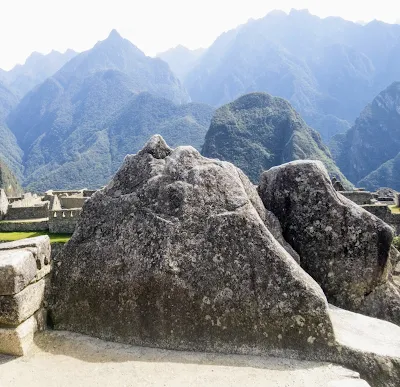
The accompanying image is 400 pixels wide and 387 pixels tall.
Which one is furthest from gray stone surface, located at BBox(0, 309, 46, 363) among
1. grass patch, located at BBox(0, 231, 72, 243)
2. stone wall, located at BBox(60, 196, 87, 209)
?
stone wall, located at BBox(60, 196, 87, 209)

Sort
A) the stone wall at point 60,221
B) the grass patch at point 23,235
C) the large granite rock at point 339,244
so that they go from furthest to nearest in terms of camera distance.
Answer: the stone wall at point 60,221
the grass patch at point 23,235
the large granite rock at point 339,244

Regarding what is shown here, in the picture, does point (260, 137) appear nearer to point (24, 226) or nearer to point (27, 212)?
point (27, 212)

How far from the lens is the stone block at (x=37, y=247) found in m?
6.32

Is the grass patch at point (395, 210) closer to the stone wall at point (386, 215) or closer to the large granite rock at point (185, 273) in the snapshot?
the stone wall at point (386, 215)

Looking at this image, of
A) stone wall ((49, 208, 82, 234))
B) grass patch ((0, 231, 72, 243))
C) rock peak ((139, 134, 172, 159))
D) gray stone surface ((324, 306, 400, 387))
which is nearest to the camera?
gray stone surface ((324, 306, 400, 387))

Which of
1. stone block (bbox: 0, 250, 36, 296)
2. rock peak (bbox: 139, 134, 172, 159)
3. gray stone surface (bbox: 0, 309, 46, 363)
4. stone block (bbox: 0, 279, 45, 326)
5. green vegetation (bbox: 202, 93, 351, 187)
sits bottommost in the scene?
green vegetation (bbox: 202, 93, 351, 187)

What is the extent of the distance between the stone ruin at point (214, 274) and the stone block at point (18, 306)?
6 cm

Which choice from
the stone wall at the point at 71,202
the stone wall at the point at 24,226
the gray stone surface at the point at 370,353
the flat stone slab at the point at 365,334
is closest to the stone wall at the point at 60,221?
the stone wall at the point at 24,226

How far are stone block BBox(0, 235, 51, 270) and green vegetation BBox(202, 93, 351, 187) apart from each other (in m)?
123

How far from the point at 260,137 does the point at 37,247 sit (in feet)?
Result: 474

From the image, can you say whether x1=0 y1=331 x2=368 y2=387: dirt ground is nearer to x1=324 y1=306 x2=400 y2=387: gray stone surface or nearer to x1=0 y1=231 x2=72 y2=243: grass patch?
x1=324 y1=306 x2=400 y2=387: gray stone surface

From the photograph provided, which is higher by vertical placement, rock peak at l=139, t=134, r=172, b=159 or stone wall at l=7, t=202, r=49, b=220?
rock peak at l=139, t=134, r=172, b=159

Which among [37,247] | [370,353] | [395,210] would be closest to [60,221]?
[395,210]

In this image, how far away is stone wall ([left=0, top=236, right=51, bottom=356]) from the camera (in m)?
5.59
